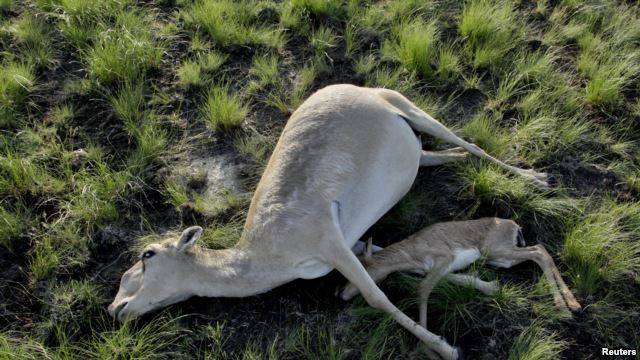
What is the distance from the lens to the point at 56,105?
5.52 metres

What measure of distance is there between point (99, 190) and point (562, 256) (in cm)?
382

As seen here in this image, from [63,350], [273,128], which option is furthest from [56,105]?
[63,350]

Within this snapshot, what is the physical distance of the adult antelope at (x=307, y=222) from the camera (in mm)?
3854

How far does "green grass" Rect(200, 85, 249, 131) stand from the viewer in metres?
5.29

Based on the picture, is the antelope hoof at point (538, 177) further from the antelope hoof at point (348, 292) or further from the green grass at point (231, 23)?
the green grass at point (231, 23)

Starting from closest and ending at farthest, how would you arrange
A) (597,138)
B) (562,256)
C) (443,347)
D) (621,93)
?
(443,347) → (562,256) → (597,138) → (621,93)

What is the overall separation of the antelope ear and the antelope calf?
3.66ft

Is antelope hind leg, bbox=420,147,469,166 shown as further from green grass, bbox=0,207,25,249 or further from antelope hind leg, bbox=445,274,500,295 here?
green grass, bbox=0,207,25,249

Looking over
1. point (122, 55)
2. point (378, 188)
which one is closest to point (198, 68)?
point (122, 55)

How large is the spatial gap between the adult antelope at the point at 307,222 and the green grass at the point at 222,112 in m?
1.07

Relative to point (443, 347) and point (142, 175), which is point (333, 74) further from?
point (443, 347)

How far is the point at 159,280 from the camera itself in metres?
3.88

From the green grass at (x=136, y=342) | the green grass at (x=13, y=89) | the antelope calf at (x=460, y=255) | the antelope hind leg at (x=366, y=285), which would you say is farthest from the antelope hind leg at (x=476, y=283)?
the green grass at (x=13, y=89)

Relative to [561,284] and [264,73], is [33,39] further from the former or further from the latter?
[561,284]
